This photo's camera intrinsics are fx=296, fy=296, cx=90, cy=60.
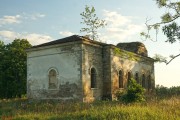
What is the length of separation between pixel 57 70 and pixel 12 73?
1693 centimetres

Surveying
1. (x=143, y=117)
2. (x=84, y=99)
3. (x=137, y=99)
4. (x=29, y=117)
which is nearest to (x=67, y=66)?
(x=84, y=99)

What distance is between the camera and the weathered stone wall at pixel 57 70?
2194cm

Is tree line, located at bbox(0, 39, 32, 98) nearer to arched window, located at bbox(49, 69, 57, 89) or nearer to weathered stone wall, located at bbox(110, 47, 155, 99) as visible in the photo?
arched window, located at bbox(49, 69, 57, 89)

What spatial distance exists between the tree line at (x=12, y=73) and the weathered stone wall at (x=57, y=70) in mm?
12827

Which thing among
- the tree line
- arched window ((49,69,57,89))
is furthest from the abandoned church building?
the tree line

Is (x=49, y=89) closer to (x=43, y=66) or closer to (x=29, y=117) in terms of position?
(x=43, y=66)

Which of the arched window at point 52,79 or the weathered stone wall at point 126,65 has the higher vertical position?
the weathered stone wall at point 126,65

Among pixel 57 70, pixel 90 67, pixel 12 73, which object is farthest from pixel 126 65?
pixel 12 73

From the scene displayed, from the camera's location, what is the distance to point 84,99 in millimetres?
21672

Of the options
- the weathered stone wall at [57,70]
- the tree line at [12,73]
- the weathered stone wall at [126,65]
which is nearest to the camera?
the weathered stone wall at [57,70]

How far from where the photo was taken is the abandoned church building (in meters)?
22.0

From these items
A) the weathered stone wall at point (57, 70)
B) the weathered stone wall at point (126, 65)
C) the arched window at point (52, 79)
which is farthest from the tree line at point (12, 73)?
the weathered stone wall at point (126, 65)

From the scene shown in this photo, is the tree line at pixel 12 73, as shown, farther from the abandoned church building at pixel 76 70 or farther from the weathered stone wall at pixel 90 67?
the weathered stone wall at pixel 90 67

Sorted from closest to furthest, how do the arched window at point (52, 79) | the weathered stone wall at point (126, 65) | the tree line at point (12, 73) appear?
the arched window at point (52, 79), the weathered stone wall at point (126, 65), the tree line at point (12, 73)
